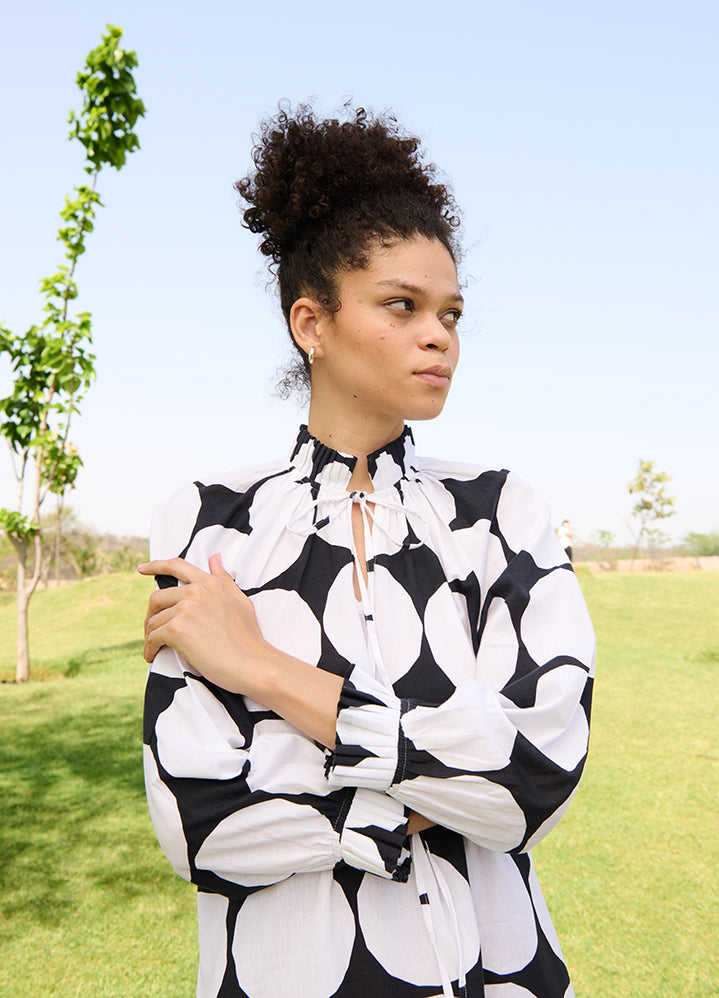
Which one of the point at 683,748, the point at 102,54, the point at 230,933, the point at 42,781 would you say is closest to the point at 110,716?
the point at 42,781

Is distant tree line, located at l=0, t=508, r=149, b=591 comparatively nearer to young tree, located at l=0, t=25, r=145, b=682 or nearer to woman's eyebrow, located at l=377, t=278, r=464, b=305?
young tree, located at l=0, t=25, r=145, b=682

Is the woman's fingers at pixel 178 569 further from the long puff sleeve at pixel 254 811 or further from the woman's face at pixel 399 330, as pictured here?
the woman's face at pixel 399 330

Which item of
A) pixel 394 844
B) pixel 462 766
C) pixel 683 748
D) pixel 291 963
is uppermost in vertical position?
pixel 462 766

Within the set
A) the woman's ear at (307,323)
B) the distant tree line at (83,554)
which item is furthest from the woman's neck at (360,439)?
the distant tree line at (83,554)

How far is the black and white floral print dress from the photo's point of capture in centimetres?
121

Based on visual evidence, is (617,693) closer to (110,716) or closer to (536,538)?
(110,716)

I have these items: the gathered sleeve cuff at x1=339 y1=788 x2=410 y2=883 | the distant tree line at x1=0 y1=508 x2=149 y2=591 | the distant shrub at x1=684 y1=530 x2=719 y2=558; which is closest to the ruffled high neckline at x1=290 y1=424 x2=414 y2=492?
the gathered sleeve cuff at x1=339 y1=788 x2=410 y2=883

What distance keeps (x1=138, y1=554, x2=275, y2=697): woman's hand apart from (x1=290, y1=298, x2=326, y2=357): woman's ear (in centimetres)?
46

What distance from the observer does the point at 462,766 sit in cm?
119

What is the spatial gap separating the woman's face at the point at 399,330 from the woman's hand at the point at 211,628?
0.43 metres

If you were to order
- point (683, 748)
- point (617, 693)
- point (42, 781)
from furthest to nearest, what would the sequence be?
point (617, 693), point (683, 748), point (42, 781)

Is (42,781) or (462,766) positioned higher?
(462,766)

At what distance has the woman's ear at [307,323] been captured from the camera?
1534mm

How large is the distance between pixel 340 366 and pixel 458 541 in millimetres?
381
